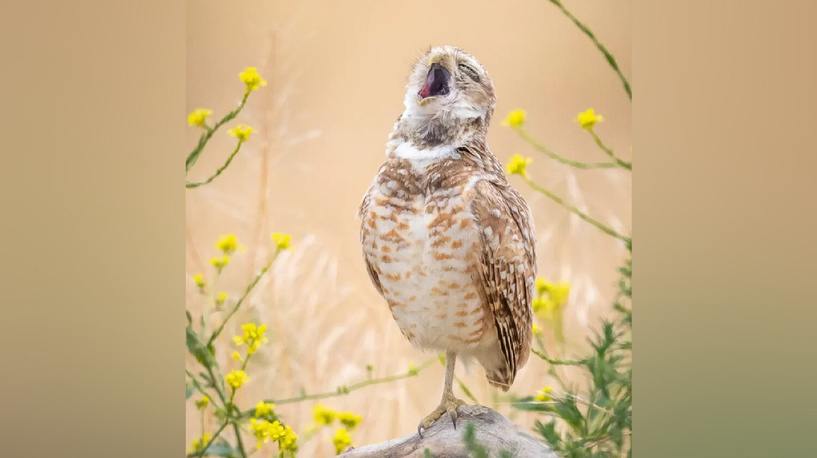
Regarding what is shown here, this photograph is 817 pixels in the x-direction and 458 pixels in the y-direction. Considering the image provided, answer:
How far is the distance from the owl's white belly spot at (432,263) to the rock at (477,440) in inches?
6.5

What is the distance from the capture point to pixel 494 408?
1.91 metres

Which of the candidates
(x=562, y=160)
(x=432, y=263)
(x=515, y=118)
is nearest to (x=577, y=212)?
(x=562, y=160)

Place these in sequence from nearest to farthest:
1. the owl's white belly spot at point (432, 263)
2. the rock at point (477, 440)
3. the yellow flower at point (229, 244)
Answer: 1. the owl's white belly spot at point (432, 263)
2. the rock at point (477, 440)
3. the yellow flower at point (229, 244)

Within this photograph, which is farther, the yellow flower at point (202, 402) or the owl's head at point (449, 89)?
the yellow flower at point (202, 402)

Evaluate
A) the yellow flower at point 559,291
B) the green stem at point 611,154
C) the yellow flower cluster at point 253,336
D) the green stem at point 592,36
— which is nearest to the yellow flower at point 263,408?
the yellow flower cluster at point 253,336

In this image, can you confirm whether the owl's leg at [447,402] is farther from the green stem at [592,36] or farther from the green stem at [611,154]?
the green stem at [592,36]

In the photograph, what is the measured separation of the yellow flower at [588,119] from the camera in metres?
1.92

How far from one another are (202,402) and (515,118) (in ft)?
3.13

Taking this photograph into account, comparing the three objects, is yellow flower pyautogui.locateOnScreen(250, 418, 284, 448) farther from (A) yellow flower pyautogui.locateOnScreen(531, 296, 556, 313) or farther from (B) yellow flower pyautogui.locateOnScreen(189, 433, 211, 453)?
(A) yellow flower pyautogui.locateOnScreen(531, 296, 556, 313)

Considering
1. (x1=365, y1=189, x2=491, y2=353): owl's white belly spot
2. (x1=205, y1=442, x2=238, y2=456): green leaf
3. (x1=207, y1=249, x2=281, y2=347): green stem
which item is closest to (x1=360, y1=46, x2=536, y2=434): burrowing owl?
(x1=365, y1=189, x2=491, y2=353): owl's white belly spot

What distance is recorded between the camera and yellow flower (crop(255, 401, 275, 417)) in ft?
6.48

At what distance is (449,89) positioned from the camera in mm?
1852
